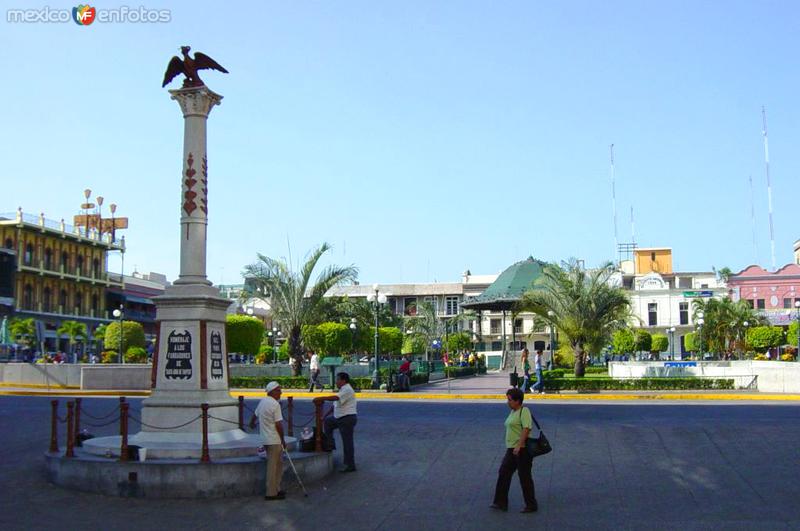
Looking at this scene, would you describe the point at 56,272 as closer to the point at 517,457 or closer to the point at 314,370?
the point at 314,370

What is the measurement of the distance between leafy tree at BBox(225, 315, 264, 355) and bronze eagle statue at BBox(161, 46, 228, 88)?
1149 inches

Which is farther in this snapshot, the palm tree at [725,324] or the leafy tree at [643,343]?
the leafy tree at [643,343]

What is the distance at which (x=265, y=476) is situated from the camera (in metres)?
11.4

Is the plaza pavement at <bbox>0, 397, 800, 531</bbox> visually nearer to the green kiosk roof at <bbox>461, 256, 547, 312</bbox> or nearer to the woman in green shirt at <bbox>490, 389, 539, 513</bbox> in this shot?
the woman in green shirt at <bbox>490, 389, 539, 513</bbox>

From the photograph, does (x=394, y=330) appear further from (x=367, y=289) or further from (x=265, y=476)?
(x=367, y=289)

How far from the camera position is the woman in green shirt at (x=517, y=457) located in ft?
32.0

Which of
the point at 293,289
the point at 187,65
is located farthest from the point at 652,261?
the point at 187,65

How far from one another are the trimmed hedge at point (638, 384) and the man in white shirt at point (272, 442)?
21.0 m

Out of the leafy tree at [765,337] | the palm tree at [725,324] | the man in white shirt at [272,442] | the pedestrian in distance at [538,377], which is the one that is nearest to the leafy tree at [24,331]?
the pedestrian in distance at [538,377]

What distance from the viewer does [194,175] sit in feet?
44.5

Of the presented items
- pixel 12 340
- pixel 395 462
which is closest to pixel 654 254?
pixel 12 340

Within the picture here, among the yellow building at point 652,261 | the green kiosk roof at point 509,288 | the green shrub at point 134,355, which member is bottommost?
the green shrub at point 134,355

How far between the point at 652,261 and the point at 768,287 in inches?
896

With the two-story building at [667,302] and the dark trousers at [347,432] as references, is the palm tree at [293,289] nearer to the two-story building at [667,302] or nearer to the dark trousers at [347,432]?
the dark trousers at [347,432]
